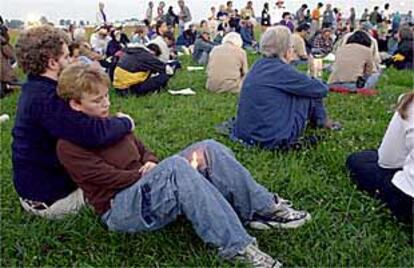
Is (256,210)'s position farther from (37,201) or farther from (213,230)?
(37,201)

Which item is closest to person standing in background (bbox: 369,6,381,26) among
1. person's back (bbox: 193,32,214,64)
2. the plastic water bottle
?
person's back (bbox: 193,32,214,64)

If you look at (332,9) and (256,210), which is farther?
(332,9)

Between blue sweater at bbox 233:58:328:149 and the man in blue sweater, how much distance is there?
77.8 inches

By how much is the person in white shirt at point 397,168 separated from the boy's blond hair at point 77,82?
5.72ft

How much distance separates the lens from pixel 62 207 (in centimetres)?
341

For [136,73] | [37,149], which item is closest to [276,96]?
[37,149]

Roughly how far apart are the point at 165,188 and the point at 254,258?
0.58 meters

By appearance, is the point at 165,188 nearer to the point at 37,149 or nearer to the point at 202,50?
the point at 37,149

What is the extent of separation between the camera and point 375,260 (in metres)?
3.12

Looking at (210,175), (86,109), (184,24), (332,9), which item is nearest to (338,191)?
(210,175)

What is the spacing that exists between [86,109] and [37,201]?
2.23 feet

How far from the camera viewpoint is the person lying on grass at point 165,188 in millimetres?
2900

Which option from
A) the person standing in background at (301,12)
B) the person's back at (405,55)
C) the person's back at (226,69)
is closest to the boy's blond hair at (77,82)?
the person's back at (226,69)

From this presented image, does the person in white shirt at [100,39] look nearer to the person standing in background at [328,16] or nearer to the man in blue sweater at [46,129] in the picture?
the person standing in background at [328,16]
